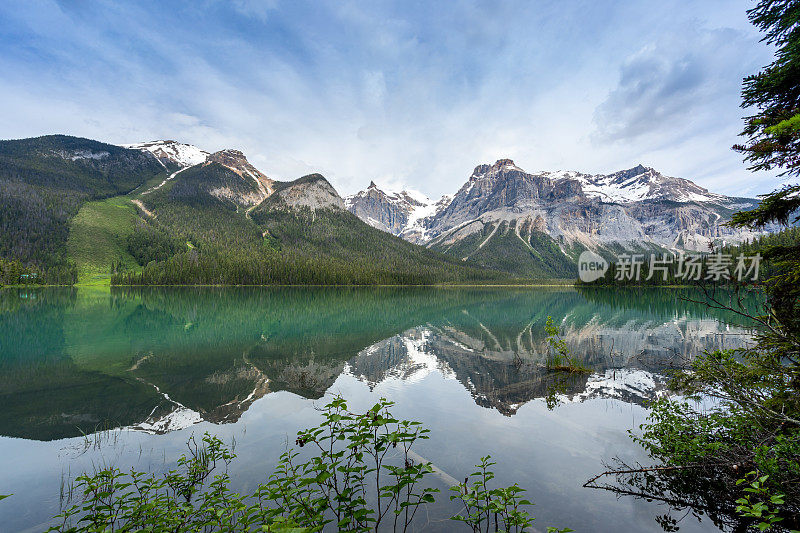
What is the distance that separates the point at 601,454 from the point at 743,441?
419 cm

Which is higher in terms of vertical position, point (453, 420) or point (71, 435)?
point (453, 420)

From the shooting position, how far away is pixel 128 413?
52.4 feet

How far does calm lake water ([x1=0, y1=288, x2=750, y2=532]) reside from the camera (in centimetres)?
1030

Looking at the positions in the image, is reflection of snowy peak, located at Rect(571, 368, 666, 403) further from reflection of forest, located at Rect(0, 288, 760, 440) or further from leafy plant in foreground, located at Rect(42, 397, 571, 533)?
leafy plant in foreground, located at Rect(42, 397, 571, 533)

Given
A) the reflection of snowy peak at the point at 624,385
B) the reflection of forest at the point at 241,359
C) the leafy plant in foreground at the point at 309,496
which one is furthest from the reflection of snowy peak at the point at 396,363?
the leafy plant in foreground at the point at 309,496

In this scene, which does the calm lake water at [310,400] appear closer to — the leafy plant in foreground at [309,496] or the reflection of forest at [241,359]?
the reflection of forest at [241,359]

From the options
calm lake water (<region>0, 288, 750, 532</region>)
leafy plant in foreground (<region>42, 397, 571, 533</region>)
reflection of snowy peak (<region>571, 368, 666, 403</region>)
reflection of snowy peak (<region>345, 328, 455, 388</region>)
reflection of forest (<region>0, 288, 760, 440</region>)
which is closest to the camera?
leafy plant in foreground (<region>42, 397, 571, 533</region>)

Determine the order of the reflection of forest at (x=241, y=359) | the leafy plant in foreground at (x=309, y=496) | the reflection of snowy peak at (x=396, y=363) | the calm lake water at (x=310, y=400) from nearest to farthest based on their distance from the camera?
the leafy plant in foreground at (x=309, y=496), the calm lake water at (x=310, y=400), the reflection of forest at (x=241, y=359), the reflection of snowy peak at (x=396, y=363)

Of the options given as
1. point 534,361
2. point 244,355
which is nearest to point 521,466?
point 534,361

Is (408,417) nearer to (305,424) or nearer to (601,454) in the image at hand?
(305,424)

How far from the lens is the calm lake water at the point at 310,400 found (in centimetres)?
1030

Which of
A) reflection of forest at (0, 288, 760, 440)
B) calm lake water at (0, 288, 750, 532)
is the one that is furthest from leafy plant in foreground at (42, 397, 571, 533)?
reflection of forest at (0, 288, 760, 440)

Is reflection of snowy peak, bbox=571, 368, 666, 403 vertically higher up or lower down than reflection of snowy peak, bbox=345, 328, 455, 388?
higher up

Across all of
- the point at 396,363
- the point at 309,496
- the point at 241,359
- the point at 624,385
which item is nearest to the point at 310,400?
the point at 396,363
